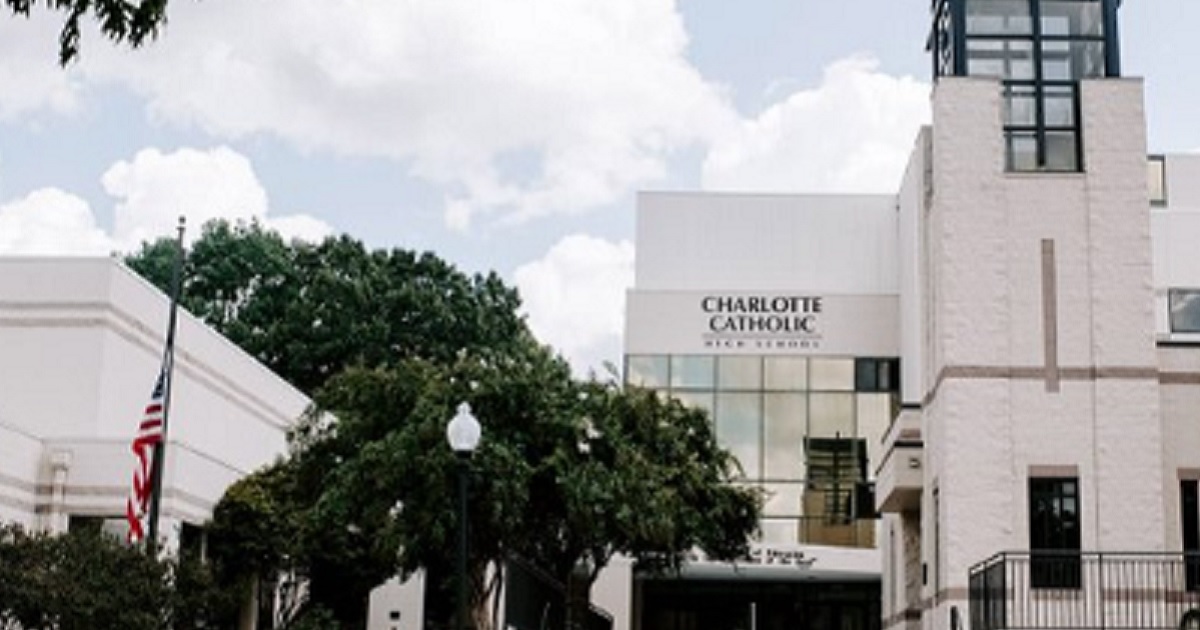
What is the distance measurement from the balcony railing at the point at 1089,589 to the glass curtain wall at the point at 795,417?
85.2 ft

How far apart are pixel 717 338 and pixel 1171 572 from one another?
27807mm

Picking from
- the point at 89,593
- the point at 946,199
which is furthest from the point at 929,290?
the point at 89,593

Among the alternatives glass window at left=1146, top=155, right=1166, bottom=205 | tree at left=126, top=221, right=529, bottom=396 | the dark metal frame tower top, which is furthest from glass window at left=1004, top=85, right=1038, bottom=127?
tree at left=126, top=221, right=529, bottom=396

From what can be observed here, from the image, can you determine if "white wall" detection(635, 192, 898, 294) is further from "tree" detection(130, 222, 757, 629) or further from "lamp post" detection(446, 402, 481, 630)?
"lamp post" detection(446, 402, 481, 630)

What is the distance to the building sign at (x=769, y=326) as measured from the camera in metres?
54.3

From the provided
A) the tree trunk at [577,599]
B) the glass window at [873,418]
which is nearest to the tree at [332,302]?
the glass window at [873,418]

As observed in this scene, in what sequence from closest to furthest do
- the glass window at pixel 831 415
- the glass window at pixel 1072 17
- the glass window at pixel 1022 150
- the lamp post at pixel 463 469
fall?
the lamp post at pixel 463 469 → the glass window at pixel 1022 150 → the glass window at pixel 1072 17 → the glass window at pixel 831 415

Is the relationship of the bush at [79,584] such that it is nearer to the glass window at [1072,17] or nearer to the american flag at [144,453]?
the american flag at [144,453]

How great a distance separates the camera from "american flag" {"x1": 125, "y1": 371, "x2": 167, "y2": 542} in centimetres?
3141

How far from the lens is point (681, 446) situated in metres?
34.4

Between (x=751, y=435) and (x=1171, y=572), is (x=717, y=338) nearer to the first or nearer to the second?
(x=751, y=435)

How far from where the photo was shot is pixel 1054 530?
92.4 ft

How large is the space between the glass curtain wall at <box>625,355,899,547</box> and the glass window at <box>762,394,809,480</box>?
1.2 inches

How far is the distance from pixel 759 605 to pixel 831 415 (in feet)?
19.7
